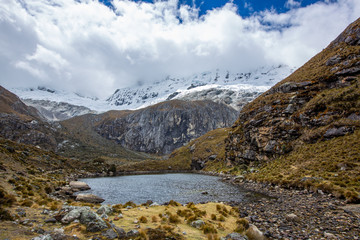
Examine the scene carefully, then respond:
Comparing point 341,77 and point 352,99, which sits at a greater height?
point 341,77

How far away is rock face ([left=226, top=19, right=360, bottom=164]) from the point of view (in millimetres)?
44375

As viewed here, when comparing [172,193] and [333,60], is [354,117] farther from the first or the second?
[172,193]

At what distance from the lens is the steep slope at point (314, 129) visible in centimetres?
3281

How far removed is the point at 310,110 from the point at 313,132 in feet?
25.2

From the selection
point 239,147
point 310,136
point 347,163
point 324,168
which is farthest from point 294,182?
point 239,147

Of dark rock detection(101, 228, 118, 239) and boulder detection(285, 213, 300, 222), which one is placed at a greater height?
Result: dark rock detection(101, 228, 118, 239)

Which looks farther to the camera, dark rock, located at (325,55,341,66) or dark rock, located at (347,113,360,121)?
dark rock, located at (325,55,341,66)

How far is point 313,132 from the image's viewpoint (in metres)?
47.3

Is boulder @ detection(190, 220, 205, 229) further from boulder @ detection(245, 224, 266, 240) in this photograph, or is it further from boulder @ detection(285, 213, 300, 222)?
boulder @ detection(285, 213, 300, 222)

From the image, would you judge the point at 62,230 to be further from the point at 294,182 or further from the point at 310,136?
the point at 310,136

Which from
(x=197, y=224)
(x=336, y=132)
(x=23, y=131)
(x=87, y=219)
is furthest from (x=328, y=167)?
(x=23, y=131)

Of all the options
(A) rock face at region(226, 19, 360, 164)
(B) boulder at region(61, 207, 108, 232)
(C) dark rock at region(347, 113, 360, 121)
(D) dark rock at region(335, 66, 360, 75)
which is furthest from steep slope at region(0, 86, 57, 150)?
(D) dark rock at region(335, 66, 360, 75)

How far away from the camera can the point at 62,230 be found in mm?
10766

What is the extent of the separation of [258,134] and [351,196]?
44768 millimetres
